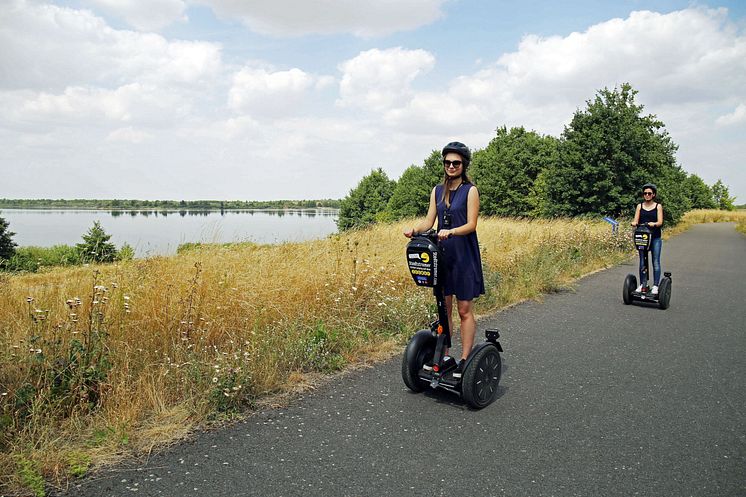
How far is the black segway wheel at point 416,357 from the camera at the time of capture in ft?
14.5

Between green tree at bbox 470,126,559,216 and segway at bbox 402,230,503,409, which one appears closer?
segway at bbox 402,230,503,409

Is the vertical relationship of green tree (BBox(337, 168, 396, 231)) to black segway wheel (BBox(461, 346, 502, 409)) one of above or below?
above

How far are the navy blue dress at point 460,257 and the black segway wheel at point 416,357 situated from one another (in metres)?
0.54

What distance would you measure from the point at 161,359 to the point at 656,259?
8521 mm

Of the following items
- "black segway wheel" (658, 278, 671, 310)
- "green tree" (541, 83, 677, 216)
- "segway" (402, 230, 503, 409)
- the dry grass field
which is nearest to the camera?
the dry grass field

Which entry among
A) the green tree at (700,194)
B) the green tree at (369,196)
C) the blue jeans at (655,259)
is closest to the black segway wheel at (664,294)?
the blue jeans at (655,259)

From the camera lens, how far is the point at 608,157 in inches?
1061

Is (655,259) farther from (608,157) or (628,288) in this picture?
(608,157)

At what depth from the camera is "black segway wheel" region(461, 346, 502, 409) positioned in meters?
4.13

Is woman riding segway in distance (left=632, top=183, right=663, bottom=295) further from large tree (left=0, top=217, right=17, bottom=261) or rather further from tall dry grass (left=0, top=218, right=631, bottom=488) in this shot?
large tree (left=0, top=217, right=17, bottom=261)

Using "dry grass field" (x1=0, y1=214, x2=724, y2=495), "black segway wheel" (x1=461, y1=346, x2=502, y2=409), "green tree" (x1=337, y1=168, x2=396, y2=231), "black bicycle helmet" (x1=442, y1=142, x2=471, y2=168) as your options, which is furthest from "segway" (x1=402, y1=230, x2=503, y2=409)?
"green tree" (x1=337, y1=168, x2=396, y2=231)

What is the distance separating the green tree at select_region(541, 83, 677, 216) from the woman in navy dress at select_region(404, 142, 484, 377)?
2478cm

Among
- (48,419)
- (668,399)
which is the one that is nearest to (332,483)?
(48,419)

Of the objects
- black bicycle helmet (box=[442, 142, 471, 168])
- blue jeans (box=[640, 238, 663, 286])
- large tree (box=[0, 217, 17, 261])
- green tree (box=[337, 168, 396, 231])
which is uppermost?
green tree (box=[337, 168, 396, 231])
